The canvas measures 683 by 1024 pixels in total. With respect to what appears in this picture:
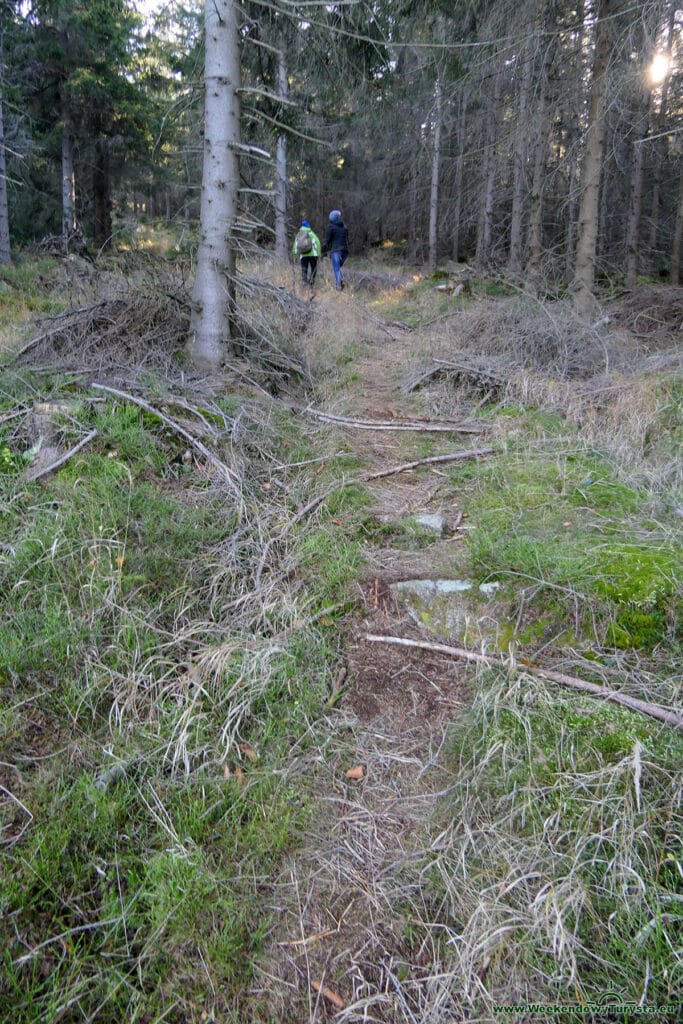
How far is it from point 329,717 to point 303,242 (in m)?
11.2

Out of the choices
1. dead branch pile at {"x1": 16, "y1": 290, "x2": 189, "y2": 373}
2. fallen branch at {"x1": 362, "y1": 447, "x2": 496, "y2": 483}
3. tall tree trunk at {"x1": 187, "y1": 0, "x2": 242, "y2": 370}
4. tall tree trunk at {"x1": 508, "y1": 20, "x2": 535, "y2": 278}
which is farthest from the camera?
tall tree trunk at {"x1": 508, "y1": 20, "x2": 535, "y2": 278}

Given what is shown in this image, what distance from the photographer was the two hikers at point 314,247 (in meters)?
11.7

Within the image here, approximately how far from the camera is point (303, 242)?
38.3 feet

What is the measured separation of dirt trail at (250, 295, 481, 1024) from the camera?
1710 millimetres

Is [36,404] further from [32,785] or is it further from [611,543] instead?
[611,543]

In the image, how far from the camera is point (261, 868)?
1.97 m

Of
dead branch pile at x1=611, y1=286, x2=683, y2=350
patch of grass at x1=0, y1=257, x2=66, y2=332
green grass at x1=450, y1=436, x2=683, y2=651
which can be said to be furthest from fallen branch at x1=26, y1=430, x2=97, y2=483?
dead branch pile at x1=611, y1=286, x2=683, y2=350

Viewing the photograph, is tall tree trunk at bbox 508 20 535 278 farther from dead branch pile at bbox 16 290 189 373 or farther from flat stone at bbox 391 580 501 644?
flat stone at bbox 391 580 501 644

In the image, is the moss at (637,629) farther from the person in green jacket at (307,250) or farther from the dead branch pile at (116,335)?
the person in green jacket at (307,250)

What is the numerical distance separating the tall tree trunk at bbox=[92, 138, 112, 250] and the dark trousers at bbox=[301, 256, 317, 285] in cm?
786

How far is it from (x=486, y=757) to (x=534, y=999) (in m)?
0.66

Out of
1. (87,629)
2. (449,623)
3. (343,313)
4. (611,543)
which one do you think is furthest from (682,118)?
(87,629)

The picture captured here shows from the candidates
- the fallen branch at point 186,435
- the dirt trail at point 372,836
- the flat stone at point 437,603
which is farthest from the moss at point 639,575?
the fallen branch at point 186,435

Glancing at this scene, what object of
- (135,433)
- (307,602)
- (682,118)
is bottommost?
(307,602)
